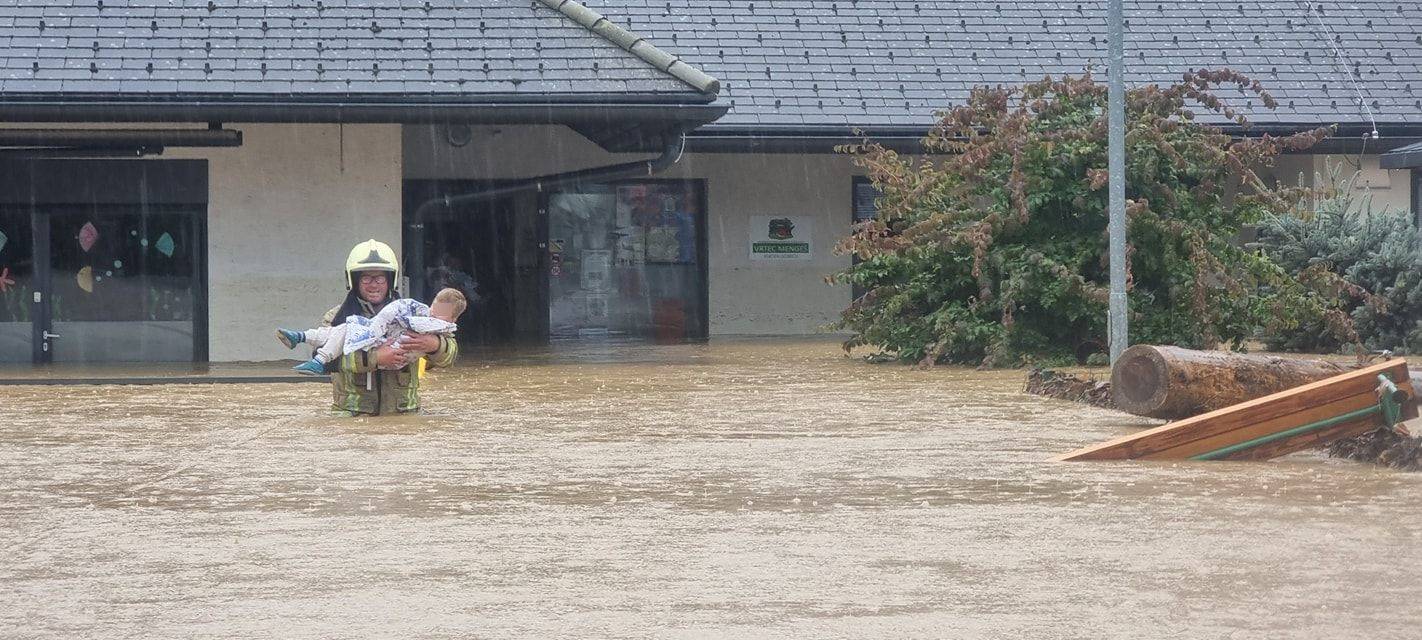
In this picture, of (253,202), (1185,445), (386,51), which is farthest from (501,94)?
(1185,445)

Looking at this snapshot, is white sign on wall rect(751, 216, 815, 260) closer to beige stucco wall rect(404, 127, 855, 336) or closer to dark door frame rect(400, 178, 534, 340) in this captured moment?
beige stucco wall rect(404, 127, 855, 336)

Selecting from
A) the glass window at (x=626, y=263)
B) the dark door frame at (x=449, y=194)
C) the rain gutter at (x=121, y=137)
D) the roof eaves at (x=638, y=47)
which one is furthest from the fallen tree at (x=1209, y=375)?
the glass window at (x=626, y=263)

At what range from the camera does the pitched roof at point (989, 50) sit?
26.1 meters

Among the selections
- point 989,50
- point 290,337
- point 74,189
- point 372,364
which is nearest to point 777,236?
point 989,50

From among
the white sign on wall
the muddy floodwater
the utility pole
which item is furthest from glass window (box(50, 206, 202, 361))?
the utility pole

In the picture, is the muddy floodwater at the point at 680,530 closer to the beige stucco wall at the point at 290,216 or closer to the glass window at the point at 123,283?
the beige stucco wall at the point at 290,216

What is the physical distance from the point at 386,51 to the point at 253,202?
7.30 feet

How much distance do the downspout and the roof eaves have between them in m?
1.38

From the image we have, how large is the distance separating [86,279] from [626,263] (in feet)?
28.3

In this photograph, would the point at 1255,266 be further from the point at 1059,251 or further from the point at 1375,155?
the point at 1375,155

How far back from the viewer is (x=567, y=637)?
21.2ft

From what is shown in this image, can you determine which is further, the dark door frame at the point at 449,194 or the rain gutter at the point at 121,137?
the dark door frame at the point at 449,194

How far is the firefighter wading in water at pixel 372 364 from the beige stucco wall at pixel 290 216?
260 inches

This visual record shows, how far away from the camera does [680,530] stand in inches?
342
